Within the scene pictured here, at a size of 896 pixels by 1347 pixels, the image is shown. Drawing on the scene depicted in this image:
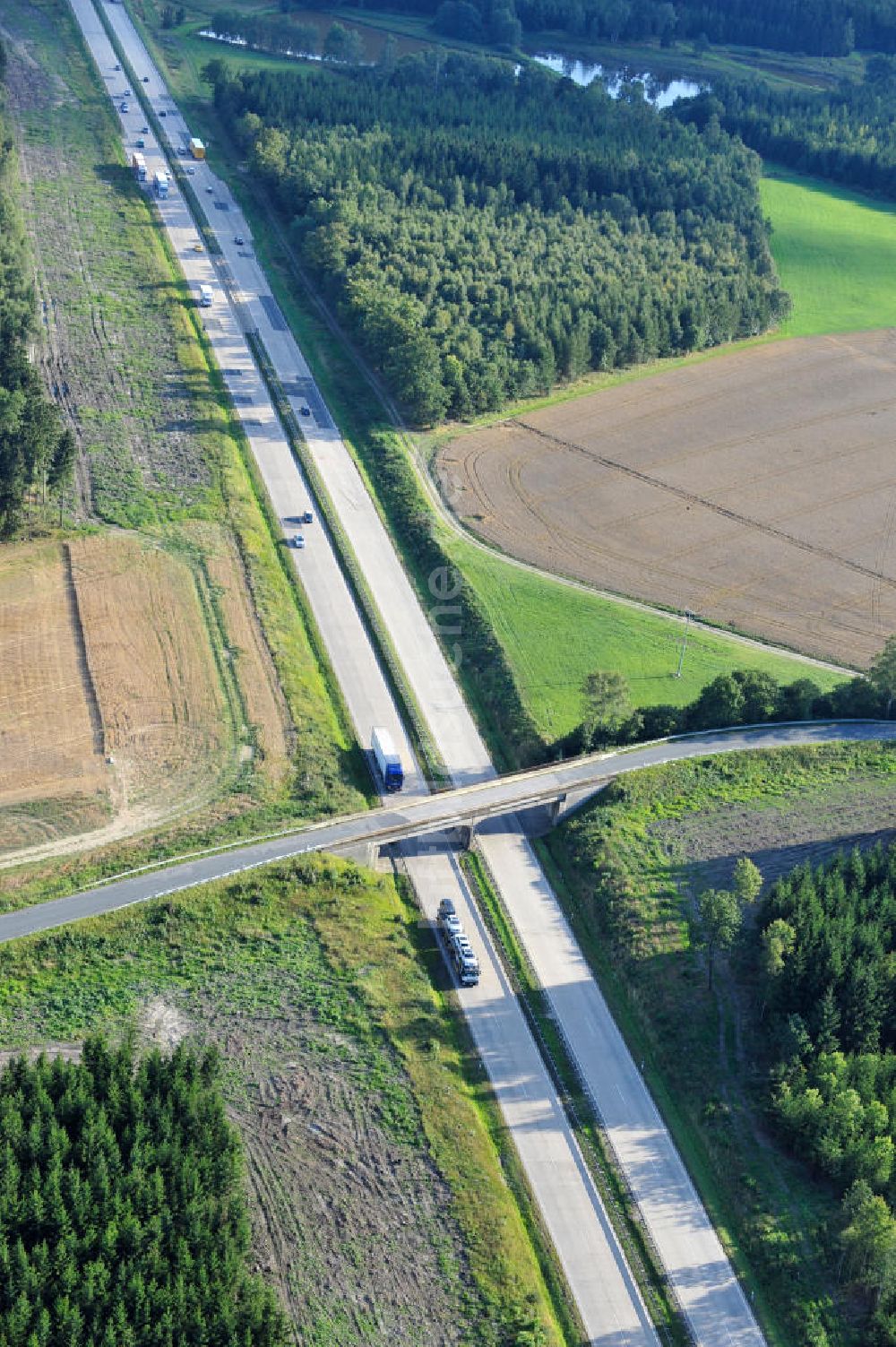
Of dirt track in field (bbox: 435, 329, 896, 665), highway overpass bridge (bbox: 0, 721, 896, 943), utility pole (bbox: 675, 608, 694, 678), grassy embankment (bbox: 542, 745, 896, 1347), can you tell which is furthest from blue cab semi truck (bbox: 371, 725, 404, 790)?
dirt track in field (bbox: 435, 329, 896, 665)

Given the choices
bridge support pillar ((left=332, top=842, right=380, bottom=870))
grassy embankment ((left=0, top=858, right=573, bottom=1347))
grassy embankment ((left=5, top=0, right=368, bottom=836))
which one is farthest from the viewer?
grassy embankment ((left=5, top=0, right=368, bottom=836))

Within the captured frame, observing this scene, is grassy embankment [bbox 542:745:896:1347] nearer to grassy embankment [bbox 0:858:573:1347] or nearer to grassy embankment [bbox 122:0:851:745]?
grassy embankment [bbox 0:858:573:1347]

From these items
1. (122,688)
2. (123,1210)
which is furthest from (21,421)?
(123,1210)

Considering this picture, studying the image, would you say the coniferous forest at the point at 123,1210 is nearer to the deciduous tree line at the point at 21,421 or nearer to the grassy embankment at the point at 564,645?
the grassy embankment at the point at 564,645

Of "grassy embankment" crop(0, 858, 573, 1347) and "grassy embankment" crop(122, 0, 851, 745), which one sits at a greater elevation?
"grassy embankment" crop(122, 0, 851, 745)

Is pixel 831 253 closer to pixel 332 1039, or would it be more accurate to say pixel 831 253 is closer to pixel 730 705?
pixel 730 705

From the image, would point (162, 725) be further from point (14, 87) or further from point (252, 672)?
point (14, 87)

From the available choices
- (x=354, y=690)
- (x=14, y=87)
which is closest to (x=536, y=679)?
(x=354, y=690)
